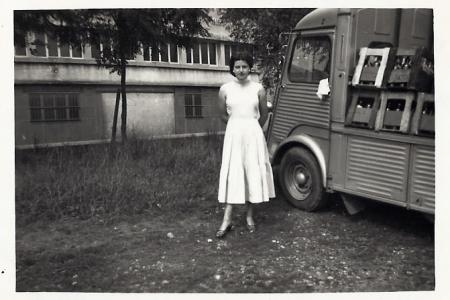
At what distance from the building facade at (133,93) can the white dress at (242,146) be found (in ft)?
6.09

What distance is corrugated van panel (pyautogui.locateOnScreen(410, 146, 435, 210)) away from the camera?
3047 millimetres

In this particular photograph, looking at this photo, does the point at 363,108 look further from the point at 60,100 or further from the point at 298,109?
the point at 60,100

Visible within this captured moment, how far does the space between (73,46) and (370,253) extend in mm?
4106

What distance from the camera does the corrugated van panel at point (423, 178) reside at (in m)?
3.05

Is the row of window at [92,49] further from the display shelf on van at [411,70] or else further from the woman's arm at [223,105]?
the display shelf on van at [411,70]

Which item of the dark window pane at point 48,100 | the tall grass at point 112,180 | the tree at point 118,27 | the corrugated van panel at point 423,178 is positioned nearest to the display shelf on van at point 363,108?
the corrugated van panel at point 423,178

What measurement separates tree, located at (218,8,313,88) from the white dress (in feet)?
2.57

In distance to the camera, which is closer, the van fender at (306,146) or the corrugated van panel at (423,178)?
the corrugated van panel at (423,178)

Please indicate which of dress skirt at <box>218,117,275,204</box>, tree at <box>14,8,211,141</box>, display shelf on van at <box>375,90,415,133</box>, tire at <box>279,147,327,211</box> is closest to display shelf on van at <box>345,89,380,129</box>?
display shelf on van at <box>375,90,415,133</box>

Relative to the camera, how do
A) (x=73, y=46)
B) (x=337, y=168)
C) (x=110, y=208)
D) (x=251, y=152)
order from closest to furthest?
(x=251, y=152), (x=337, y=168), (x=110, y=208), (x=73, y=46)
